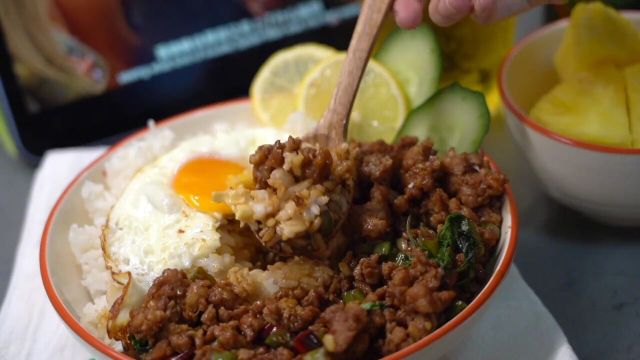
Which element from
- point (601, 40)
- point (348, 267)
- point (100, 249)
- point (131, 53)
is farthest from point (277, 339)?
point (131, 53)

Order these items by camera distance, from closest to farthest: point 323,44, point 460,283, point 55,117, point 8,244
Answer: point 460,283 < point 8,244 < point 55,117 < point 323,44

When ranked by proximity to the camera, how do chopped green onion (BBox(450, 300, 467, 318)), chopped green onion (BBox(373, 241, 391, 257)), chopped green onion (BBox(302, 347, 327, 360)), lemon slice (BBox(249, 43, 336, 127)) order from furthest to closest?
lemon slice (BBox(249, 43, 336, 127)) → chopped green onion (BBox(373, 241, 391, 257)) → chopped green onion (BBox(450, 300, 467, 318)) → chopped green onion (BBox(302, 347, 327, 360))

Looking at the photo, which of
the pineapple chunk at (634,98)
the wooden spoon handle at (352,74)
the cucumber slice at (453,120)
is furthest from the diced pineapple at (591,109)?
the wooden spoon handle at (352,74)

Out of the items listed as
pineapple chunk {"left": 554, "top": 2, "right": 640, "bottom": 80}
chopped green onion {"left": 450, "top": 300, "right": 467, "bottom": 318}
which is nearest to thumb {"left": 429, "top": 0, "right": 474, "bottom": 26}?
pineapple chunk {"left": 554, "top": 2, "right": 640, "bottom": 80}

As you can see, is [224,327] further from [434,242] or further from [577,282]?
[577,282]

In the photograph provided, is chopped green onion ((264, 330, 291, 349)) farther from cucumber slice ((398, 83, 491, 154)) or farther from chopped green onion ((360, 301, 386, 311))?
cucumber slice ((398, 83, 491, 154))

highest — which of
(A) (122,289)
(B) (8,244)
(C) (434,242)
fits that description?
(C) (434,242)

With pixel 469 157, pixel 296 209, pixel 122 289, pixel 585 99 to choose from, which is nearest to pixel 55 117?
pixel 122 289
